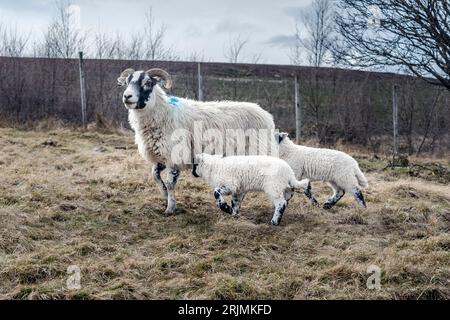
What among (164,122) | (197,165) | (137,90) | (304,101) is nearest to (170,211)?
(197,165)

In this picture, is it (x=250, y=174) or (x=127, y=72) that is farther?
(x=127, y=72)

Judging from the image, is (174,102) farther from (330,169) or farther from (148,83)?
(330,169)

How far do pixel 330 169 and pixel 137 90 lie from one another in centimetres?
295

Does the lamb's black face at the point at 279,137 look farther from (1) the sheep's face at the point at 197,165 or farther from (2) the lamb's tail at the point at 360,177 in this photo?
(1) the sheep's face at the point at 197,165

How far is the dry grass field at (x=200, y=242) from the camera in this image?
454cm

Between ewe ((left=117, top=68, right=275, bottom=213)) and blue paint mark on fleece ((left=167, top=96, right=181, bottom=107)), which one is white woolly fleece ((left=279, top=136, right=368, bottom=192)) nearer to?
ewe ((left=117, top=68, right=275, bottom=213))

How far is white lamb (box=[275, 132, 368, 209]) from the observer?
285 inches

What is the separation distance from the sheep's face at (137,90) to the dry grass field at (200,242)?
149cm

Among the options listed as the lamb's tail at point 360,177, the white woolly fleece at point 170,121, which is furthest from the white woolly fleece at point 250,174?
the lamb's tail at point 360,177

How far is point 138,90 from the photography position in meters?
6.95

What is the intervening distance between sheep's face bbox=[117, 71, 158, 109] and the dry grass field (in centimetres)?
149

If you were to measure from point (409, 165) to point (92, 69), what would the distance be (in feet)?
33.8

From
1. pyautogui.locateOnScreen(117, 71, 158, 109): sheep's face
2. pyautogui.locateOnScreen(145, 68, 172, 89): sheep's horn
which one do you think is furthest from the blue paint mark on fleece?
pyautogui.locateOnScreen(117, 71, 158, 109): sheep's face
